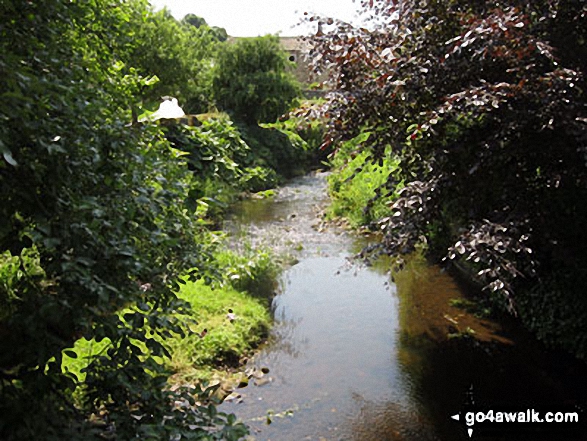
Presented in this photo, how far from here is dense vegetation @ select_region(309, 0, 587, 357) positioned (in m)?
3.62

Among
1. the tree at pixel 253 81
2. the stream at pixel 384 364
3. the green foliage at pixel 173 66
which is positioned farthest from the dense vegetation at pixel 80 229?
the tree at pixel 253 81

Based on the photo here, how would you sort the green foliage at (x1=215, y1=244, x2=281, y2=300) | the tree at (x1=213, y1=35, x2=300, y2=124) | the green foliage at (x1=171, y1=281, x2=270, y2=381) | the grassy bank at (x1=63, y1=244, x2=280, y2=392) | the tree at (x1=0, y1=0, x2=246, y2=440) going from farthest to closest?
the tree at (x1=213, y1=35, x2=300, y2=124) < the green foliage at (x1=215, y1=244, x2=281, y2=300) < the green foliage at (x1=171, y1=281, x2=270, y2=381) < the grassy bank at (x1=63, y1=244, x2=280, y2=392) < the tree at (x1=0, y1=0, x2=246, y2=440)

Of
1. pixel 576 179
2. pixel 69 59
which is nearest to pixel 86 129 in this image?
pixel 69 59

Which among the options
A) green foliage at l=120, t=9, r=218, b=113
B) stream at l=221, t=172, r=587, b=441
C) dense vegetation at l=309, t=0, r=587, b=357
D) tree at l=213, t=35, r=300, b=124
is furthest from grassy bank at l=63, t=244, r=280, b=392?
tree at l=213, t=35, r=300, b=124

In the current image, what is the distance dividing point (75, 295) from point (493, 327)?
489 cm

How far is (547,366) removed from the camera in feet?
16.3

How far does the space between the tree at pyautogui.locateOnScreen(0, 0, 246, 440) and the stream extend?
1924mm

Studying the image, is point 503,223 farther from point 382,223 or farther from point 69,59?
point 69,59

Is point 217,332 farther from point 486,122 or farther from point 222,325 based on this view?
point 486,122

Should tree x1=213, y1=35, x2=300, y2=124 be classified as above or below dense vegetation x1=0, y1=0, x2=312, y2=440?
above

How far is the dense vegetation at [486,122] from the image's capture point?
362cm

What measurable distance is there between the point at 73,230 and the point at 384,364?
3.79m

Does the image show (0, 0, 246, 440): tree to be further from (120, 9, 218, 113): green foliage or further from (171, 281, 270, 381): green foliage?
(120, 9, 218, 113): green foliage

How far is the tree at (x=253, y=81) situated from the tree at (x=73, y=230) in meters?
15.1
